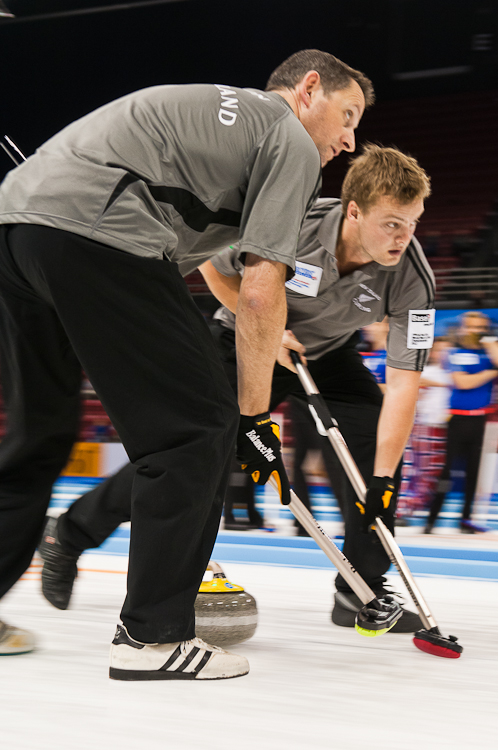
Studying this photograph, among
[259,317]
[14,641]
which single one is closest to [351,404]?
[259,317]

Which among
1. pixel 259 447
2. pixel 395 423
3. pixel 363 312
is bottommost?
pixel 395 423

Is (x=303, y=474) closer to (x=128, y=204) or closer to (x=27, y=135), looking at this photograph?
(x=128, y=204)

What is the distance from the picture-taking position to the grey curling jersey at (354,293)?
82.4 inches

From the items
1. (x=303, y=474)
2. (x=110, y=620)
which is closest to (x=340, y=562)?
(x=110, y=620)

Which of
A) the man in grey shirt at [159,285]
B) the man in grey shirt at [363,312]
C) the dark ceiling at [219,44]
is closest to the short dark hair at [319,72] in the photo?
the man in grey shirt at [159,285]

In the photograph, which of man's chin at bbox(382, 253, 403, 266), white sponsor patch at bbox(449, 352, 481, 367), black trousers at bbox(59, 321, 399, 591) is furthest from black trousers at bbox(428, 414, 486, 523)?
man's chin at bbox(382, 253, 403, 266)

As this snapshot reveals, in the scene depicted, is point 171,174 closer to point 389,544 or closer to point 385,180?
point 385,180

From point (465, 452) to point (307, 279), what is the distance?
2.53 metres

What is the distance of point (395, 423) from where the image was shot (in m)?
2.01

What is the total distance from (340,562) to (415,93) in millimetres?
8266

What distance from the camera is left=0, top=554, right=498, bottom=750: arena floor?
106 centimetres

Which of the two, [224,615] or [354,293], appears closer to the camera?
[224,615]

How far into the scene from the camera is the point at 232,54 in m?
7.93

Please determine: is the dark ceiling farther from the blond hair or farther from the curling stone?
the curling stone
